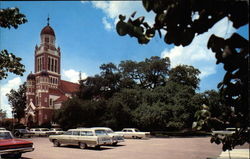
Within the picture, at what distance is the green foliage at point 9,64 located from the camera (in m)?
6.50

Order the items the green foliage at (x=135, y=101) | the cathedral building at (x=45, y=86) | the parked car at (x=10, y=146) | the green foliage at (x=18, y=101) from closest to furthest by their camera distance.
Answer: the parked car at (x=10, y=146), the green foliage at (x=135, y=101), the cathedral building at (x=45, y=86), the green foliage at (x=18, y=101)

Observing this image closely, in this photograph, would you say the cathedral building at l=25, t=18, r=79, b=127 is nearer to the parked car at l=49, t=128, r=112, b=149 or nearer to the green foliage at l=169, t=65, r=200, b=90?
the green foliage at l=169, t=65, r=200, b=90

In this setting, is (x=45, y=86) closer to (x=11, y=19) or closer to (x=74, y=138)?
(x=74, y=138)

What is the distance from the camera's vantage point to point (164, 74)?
50719 mm

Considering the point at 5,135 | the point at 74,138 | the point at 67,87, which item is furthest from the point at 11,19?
the point at 67,87

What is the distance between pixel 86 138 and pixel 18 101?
6616 cm

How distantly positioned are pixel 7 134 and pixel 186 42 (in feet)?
45.5

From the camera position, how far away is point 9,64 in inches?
259

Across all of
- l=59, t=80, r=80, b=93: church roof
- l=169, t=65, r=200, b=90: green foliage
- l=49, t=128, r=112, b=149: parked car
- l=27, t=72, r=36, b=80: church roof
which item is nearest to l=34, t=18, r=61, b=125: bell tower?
l=27, t=72, r=36, b=80: church roof

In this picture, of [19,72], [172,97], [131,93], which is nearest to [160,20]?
[19,72]

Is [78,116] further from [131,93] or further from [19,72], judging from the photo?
[19,72]

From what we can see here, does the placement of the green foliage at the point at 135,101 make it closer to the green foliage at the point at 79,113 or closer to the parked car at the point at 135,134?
the green foliage at the point at 79,113

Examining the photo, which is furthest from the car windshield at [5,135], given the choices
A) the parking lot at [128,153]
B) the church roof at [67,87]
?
the church roof at [67,87]

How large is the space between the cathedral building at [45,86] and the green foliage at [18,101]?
670 cm
